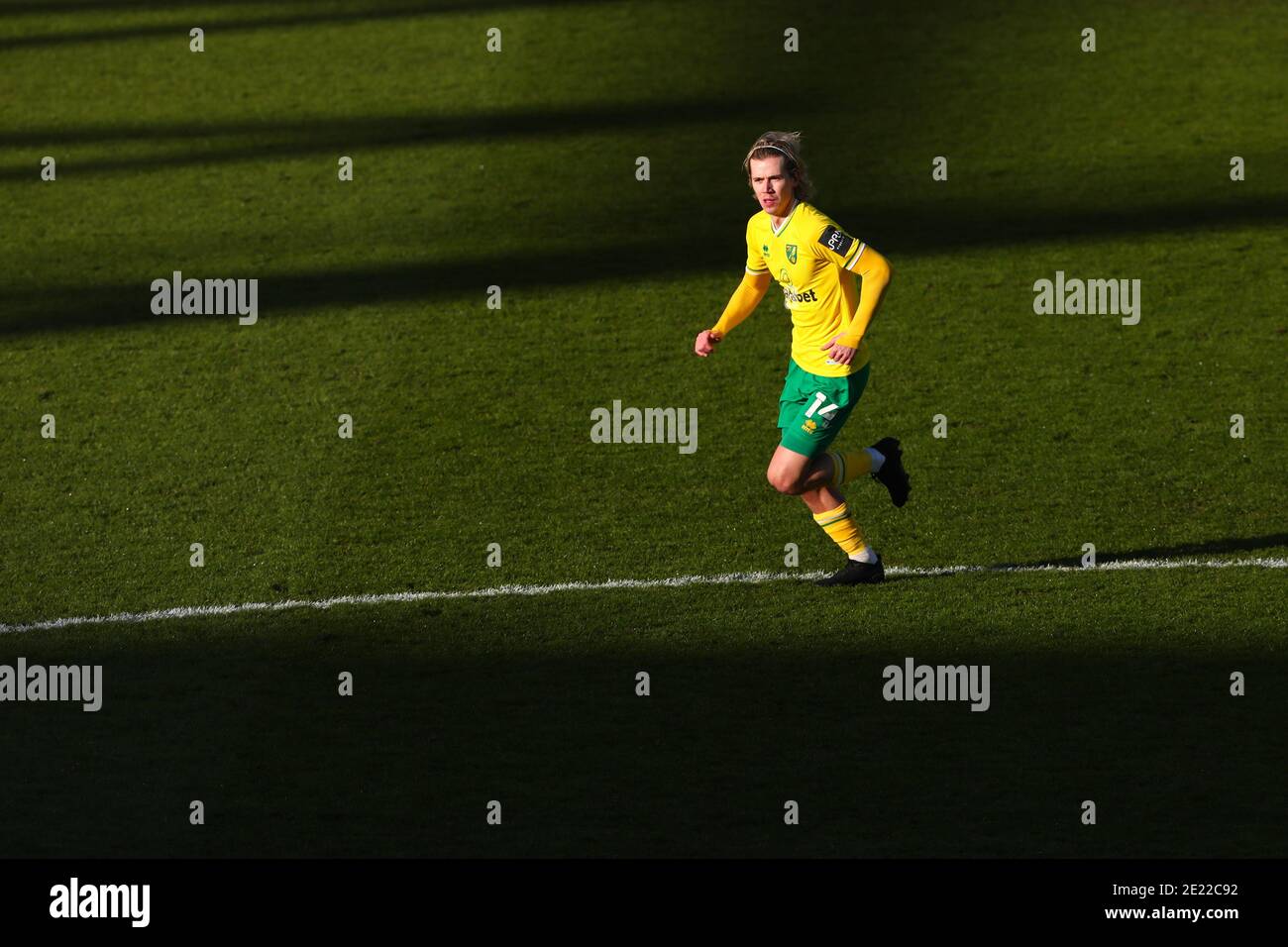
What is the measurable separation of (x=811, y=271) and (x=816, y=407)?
2.07ft

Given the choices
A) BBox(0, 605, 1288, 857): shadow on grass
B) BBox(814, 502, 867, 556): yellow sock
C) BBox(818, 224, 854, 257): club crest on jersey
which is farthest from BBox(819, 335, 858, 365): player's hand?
BBox(0, 605, 1288, 857): shadow on grass

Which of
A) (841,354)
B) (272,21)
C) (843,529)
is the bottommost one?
(843,529)

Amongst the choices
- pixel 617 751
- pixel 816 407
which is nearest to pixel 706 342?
pixel 816 407

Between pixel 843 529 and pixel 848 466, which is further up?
pixel 848 466

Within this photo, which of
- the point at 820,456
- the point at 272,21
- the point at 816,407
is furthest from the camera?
the point at 272,21

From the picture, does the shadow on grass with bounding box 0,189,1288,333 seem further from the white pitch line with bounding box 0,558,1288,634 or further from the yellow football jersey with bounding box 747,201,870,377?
the yellow football jersey with bounding box 747,201,870,377

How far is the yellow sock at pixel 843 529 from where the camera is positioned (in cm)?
868

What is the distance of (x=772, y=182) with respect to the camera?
26.8ft

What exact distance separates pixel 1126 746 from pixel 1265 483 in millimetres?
3578

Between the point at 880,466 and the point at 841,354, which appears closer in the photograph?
the point at 841,354

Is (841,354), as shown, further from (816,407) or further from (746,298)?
(746,298)

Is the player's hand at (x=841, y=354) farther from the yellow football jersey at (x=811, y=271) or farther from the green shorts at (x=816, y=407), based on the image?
the green shorts at (x=816, y=407)

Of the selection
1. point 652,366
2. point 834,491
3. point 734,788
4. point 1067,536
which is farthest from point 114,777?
point 652,366

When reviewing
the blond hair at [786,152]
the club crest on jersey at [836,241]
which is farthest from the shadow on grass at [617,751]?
the blond hair at [786,152]
